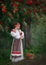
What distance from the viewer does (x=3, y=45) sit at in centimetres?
970

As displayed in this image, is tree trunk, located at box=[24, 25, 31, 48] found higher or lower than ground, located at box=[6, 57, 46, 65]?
lower

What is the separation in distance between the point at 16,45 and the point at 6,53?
55.2 inches

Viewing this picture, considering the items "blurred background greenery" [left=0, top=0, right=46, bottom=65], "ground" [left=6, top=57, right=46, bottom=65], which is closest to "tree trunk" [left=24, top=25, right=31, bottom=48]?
"blurred background greenery" [left=0, top=0, right=46, bottom=65]

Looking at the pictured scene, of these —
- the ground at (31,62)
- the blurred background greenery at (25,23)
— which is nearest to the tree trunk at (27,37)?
the blurred background greenery at (25,23)

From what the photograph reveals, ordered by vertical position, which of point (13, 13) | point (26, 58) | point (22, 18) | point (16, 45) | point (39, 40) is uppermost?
point (13, 13)

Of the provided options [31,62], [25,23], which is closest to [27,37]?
[31,62]

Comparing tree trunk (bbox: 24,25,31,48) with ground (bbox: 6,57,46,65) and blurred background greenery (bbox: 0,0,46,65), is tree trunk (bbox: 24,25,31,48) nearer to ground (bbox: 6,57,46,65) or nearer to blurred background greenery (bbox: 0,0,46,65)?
blurred background greenery (bbox: 0,0,46,65)

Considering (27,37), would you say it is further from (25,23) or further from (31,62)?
(25,23)

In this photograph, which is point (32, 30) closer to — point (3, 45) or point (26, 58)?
point (3, 45)

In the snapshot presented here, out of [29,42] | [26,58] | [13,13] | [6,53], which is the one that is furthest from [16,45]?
[29,42]

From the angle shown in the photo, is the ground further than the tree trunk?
No

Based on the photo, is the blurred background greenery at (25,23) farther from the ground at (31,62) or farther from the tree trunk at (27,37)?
the ground at (31,62)

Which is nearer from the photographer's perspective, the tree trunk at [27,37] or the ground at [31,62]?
the ground at [31,62]

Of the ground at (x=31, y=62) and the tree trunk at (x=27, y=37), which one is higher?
the ground at (x=31, y=62)
